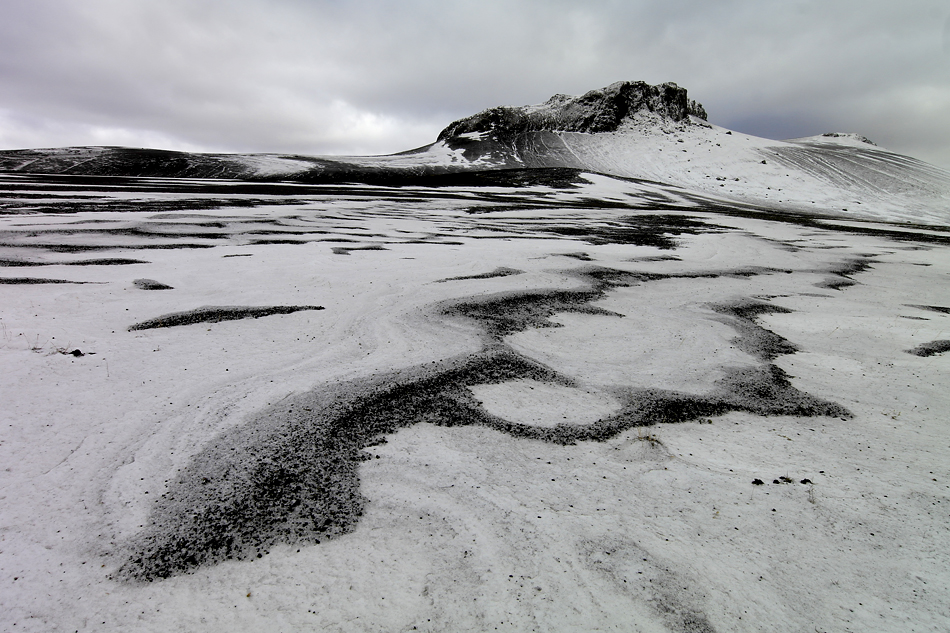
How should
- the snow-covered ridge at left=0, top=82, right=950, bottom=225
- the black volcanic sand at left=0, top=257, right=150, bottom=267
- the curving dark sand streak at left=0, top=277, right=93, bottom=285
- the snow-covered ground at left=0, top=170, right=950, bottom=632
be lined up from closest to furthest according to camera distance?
the snow-covered ground at left=0, top=170, right=950, bottom=632 < the curving dark sand streak at left=0, top=277, right=93, bottom=285 < the black volcanic sand at left=0, top=257, right=150, bottom=267 < the snow-covered ridge at left=0, top=82, right=950, bottom=225

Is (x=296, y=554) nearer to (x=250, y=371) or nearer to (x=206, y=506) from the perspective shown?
(x=206, y=506)

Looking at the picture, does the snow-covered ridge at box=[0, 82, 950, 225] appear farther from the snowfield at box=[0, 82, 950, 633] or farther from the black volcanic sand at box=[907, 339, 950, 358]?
the snowfield at box=[0, 82, 950, 633]

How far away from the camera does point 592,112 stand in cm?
6322

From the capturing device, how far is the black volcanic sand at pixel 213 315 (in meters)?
4.81

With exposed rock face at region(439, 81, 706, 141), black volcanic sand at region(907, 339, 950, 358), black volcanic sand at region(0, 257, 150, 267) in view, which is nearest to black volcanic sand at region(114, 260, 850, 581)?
black volcanic sand at region(907, 339, 950, 358)

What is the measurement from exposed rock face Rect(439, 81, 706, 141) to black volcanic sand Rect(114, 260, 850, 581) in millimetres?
61703

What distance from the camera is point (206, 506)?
97.0 inches

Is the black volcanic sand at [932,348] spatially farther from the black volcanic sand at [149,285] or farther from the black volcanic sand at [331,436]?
the black volcanic sand at [149,285]

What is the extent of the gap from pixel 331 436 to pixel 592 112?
67837mm

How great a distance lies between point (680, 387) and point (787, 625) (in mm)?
2179

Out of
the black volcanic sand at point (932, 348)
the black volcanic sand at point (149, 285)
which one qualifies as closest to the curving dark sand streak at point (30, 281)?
the black volcanic sand at point (149, 285)

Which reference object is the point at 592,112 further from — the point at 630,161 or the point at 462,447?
the point at 462,447

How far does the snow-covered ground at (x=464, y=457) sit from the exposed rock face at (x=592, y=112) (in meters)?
60.4

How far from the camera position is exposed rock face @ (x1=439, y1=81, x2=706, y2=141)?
62625 millimetres
